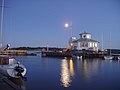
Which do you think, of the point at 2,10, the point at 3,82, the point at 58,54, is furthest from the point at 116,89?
the point at 58,54

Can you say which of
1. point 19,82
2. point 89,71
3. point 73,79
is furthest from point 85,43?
point 19,82

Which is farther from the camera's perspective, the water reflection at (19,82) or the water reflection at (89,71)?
the water reflection at (89,71)

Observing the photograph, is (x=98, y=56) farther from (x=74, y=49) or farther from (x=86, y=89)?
(x=86, y=89)

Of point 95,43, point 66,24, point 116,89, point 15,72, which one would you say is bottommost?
point 116,89

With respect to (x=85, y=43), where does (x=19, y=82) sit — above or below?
below

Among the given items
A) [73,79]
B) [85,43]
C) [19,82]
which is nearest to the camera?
[19,82]

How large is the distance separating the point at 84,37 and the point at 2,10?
216 feet

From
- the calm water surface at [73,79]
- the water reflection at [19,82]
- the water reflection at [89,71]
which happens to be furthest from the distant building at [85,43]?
the water reflection at [19,82]

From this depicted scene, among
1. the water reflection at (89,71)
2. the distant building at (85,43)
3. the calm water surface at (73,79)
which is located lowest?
the calm water surface at (73,79)

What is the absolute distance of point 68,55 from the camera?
86.6 metres

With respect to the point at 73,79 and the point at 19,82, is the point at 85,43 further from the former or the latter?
the point at 19,82

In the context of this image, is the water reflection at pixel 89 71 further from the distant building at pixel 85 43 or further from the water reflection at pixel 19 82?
the distant building at pixel 85 43

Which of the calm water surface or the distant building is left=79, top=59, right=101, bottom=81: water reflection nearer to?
the calm water surface

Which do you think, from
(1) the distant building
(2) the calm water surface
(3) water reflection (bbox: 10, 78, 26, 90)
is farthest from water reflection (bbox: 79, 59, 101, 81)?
(1) the distant building
